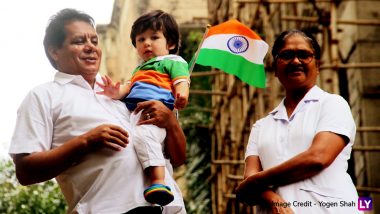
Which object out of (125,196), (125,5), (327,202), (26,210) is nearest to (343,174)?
(327,202)

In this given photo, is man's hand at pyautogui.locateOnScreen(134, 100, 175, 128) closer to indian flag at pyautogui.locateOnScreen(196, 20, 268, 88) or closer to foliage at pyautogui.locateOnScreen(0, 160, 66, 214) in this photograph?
indian flag at pyautogui.locateOnScreen(196, 20, 268, 88)

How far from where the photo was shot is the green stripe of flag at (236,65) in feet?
12.8

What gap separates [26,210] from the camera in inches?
432

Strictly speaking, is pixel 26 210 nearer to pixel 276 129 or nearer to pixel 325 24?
pixel 325 24

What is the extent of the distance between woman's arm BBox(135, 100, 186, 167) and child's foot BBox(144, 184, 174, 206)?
31 centimetres

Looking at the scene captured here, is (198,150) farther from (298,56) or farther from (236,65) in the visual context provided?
(298,56)

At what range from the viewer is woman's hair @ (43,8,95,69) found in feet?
9.81

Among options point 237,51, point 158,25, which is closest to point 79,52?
point 158,25

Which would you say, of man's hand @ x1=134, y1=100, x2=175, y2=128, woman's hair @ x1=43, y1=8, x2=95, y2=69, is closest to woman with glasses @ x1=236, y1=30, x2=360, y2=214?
man's hand @ x1=134, y1=100, x2=175, y2=128

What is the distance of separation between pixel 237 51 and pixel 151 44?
797 millimetres

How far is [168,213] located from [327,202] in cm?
65

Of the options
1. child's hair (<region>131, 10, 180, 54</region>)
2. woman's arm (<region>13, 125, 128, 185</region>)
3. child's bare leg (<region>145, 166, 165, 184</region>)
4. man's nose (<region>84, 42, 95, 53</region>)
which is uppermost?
child's hair (<region>131, 10, 180, 54</region>)

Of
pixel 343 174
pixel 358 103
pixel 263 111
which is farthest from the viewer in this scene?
pixel 263 111

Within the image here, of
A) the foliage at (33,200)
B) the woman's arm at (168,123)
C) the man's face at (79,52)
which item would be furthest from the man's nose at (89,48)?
the foliage at (33,200)
